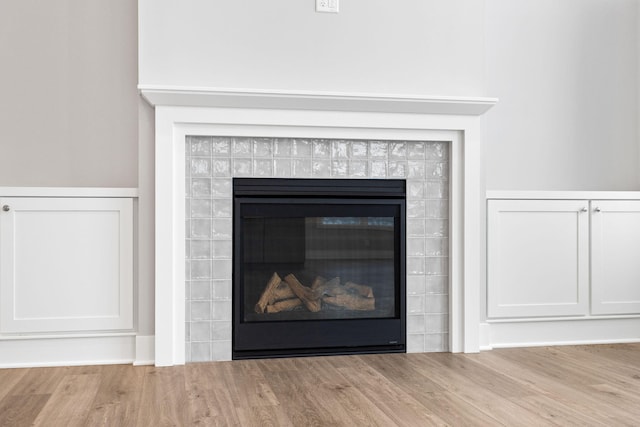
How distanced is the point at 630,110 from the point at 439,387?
223 centimetres

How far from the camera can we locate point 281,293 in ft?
10.2

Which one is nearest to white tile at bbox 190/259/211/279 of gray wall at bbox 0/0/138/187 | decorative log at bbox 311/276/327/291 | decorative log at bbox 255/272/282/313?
decorative log at bbox 255/272/282/313

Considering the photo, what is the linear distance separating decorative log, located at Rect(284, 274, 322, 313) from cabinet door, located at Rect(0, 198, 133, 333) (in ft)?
2.38

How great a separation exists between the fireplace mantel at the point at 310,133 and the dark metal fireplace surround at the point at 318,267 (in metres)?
0.24


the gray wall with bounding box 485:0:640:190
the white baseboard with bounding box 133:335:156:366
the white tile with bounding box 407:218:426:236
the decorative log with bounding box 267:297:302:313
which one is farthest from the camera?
the gray wall with bounding box 485:0:640:190

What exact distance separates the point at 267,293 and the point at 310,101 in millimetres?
895

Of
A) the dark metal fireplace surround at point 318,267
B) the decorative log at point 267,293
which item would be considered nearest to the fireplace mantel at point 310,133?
the dark metal fireplace surround at point 318,267

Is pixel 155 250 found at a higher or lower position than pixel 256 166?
lower

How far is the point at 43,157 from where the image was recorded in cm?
327

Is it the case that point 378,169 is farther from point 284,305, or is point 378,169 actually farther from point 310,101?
point 284,305

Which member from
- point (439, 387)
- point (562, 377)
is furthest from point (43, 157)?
point (562, 377)

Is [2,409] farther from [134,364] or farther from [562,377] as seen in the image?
[562,377]

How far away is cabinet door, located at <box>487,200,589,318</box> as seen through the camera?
10.8ft

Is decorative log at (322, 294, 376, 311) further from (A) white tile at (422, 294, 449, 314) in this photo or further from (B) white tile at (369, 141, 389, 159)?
(B) white tile at (369, 141, 389, 159)
